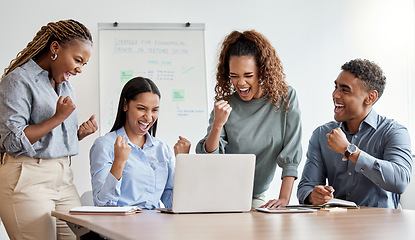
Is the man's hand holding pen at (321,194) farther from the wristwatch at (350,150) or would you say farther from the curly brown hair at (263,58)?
the curly brown hair at (263,58)

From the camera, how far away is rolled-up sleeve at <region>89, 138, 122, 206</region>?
1997 millimetres

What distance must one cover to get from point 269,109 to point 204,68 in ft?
5.59

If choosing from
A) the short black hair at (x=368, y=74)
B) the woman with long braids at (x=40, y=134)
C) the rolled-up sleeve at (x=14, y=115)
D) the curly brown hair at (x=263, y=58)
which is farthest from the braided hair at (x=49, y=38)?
the short black hair at (x=368, y=74)

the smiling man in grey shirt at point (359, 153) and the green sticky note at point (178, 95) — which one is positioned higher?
the green sticky note at point (178, 95)

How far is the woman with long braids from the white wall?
5.38ft

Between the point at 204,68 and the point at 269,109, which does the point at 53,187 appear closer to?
the point at 269,109

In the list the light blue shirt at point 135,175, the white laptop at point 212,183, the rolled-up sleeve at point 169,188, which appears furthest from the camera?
the rolled-up sleeve at point 169,188

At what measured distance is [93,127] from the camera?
2.37m

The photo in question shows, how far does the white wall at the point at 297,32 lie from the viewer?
3814 mm

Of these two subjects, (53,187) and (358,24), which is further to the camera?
(358,24)

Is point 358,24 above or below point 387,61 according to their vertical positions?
above

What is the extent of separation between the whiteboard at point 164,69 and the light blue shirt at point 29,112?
1639mm

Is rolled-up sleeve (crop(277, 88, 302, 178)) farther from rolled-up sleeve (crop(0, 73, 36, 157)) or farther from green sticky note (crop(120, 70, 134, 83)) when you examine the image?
green sticky note (crop(120, 70, 134, 83))

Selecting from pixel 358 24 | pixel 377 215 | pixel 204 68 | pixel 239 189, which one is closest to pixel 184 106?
pixel 204 68
